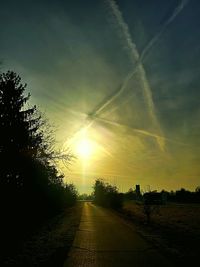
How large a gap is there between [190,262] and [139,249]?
8.46 feet

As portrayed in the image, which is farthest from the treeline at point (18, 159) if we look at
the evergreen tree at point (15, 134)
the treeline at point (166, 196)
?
the treeline at point (166, 196)

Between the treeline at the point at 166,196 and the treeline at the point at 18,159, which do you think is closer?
the treeline at the point at 18,159

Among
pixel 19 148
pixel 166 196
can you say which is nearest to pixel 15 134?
pixel 19 148

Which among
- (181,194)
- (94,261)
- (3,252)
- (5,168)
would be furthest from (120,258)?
(181,194)

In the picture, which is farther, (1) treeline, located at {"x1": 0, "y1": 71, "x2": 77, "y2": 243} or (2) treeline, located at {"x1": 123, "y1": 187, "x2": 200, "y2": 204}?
(2) treeline, located at {"x1": 123, "y1": 187, "x2": 200, "y2": 204}

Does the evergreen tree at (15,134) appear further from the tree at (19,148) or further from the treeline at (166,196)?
the treeline at (166,196)

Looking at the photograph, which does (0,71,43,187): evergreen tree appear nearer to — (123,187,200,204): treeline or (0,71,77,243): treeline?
(0,71,77,243): treeline

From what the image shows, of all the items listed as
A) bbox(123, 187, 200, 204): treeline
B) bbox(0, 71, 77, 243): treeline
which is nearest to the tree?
bbox(0, 71, 77, 243): treeline

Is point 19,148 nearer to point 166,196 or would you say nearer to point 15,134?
point 15,134

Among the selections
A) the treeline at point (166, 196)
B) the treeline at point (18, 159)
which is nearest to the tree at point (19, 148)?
the treeline at point (18, 159)

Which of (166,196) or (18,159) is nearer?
(18,159)

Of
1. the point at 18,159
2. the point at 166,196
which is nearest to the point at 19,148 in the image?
the point at 18,159

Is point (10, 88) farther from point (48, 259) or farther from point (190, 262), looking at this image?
point (190, 262)

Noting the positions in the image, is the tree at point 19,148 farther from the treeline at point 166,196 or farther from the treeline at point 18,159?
the treeline at point 166,196
